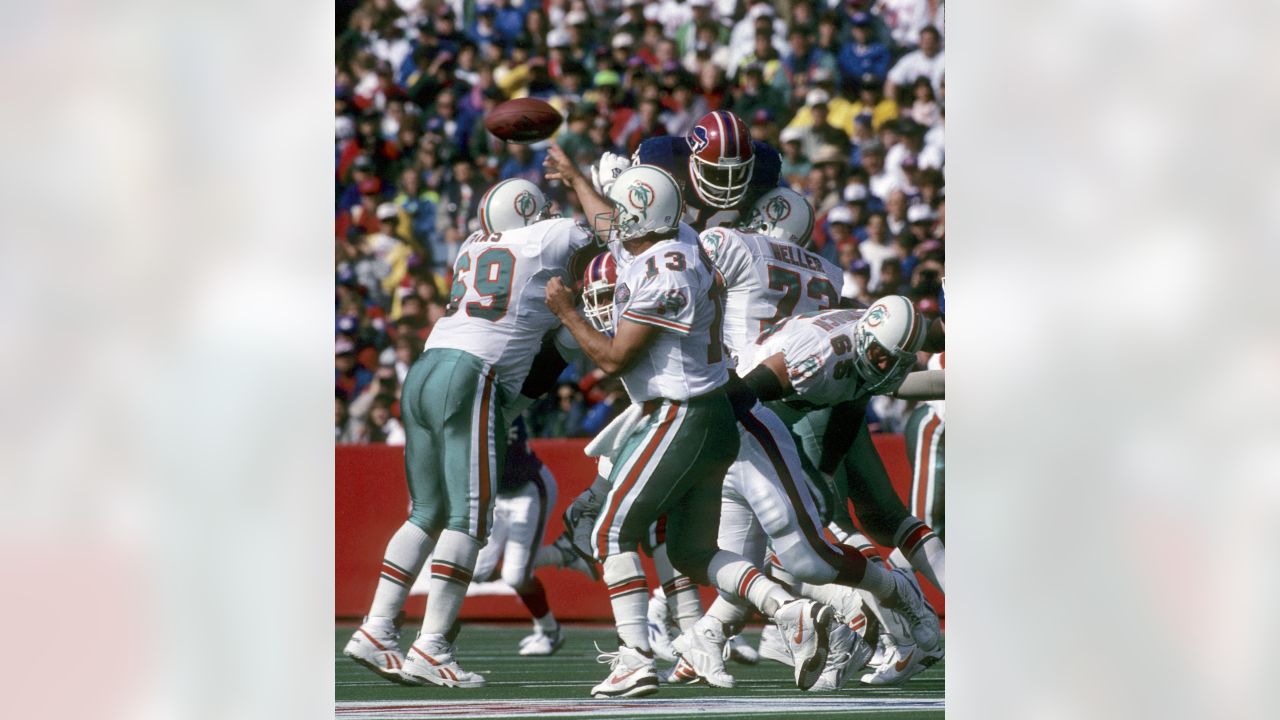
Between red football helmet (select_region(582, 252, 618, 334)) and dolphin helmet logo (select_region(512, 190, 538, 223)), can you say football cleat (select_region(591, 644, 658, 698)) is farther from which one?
dolphin helmet logo (select_region(512, 190, 538, 223))

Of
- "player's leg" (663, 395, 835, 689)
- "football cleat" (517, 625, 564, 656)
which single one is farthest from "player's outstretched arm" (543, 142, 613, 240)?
"football cleat" (517, 625, 564, 656)

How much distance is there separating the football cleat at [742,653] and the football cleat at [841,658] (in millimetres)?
544

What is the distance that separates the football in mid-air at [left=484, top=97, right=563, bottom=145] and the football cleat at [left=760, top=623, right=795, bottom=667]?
1.79 m

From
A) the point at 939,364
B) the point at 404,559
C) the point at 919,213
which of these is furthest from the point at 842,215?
the point at 404,559

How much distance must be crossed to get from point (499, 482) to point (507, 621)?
1015 mm

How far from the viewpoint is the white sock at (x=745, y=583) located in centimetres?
469

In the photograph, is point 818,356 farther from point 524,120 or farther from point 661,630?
point 524,120

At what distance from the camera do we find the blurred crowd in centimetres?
581
